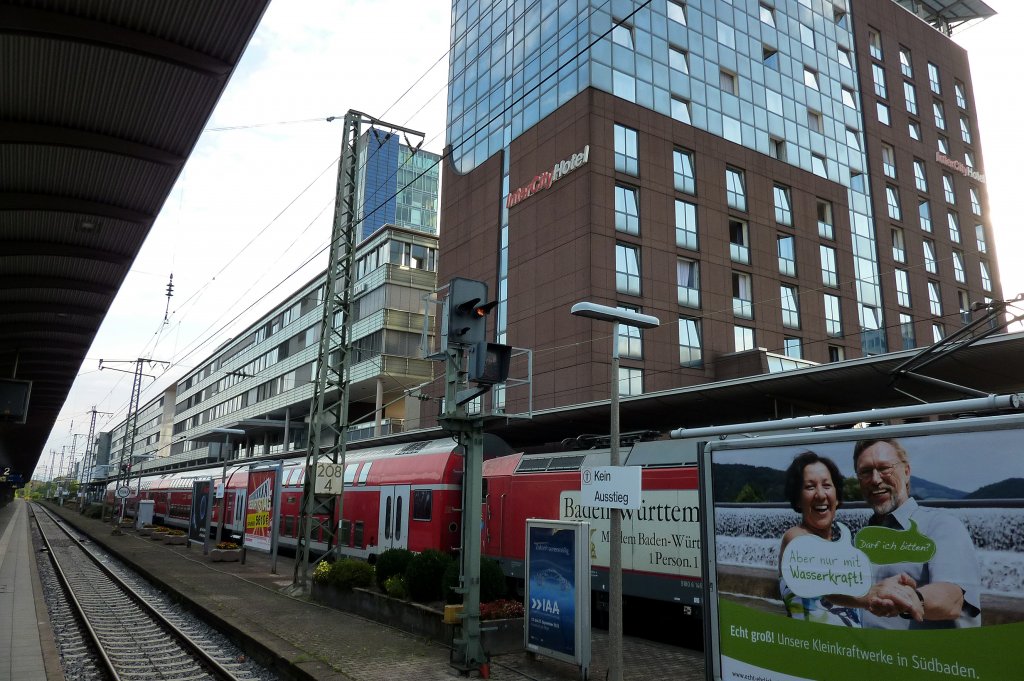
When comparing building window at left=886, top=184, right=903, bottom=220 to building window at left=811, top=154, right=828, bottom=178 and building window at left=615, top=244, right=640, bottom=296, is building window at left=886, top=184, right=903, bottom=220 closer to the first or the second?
building window at left=811, top=154, right=828, bottom=178

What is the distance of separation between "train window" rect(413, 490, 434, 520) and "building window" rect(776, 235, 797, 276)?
1105 inches

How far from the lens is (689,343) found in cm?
3616

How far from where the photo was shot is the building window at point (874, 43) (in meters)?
50.6

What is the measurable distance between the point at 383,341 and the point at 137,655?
37.8 meters

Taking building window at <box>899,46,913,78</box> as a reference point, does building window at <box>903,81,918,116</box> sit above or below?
below

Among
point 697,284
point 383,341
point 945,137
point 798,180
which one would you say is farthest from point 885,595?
point 945,137

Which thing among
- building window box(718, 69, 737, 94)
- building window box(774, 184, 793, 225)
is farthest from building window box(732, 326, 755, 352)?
building window box(718, 69, 737, 94)

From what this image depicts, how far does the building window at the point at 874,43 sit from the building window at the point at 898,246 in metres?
12.8

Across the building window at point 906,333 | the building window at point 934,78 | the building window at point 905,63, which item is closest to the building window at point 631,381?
the building window at point 906,333

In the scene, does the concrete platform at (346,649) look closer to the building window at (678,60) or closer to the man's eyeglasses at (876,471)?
the man's eyeglasses at (876,471)

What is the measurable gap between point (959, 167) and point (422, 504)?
53.8 metres

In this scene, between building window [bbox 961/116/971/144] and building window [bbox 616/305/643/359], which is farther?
building window [bbox 961/116/971/144]

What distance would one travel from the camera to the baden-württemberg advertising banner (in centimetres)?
2236

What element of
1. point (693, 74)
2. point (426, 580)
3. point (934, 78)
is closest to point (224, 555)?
point (426, 580)
